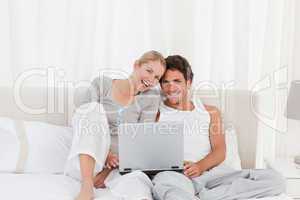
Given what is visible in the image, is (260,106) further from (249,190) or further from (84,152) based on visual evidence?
(84,152)

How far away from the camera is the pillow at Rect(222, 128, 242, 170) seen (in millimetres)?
2438

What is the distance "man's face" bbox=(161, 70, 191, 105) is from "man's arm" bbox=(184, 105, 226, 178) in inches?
6.9

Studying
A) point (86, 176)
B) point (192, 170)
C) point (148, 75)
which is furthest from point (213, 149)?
point (86, 176)

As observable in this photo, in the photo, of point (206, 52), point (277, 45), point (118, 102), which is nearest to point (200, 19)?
point (206, 52)

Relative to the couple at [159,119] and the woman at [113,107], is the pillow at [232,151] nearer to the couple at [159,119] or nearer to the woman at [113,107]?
the couple at [159,119]

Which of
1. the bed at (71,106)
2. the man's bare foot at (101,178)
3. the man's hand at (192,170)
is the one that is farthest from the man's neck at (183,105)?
the man's bare foot at (101,178)

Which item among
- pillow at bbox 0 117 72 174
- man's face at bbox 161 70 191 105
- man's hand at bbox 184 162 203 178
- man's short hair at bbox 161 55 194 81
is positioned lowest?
man's hand at bbox 184 162 203 178

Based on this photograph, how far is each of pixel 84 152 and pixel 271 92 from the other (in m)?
1.23

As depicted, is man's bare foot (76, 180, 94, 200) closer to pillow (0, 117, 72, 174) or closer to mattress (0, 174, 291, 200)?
mattress (0, 174, 291, 200)

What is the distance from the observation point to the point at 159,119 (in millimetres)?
2473

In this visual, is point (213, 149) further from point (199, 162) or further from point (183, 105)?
point (183, 105)

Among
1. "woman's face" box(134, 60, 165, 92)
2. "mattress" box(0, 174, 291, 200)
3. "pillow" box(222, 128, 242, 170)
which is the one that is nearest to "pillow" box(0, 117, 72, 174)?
"mattress" box(0, 174, 291, 200)

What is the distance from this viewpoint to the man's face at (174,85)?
2461mm

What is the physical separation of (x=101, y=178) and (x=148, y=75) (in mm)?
598
